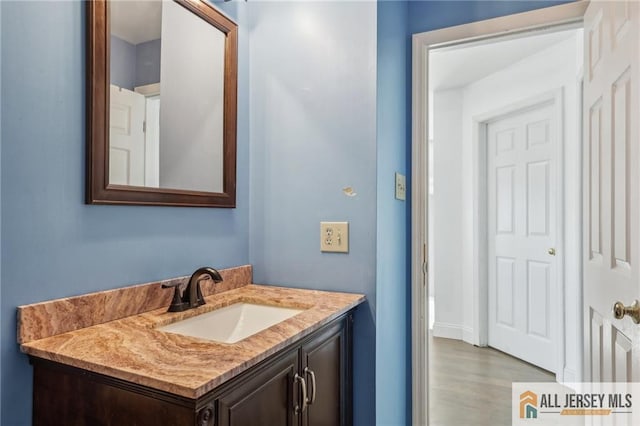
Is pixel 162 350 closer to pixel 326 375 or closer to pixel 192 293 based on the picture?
pixel 192 293

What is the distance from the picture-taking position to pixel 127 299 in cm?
118

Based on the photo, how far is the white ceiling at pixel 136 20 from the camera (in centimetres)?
116

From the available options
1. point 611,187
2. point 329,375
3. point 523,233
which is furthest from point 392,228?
point 523,233

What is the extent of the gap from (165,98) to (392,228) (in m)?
1.04

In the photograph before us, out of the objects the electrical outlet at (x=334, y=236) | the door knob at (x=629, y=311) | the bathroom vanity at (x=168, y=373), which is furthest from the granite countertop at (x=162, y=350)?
the door knob at (x=629, y=311)

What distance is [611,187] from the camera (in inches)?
50.8

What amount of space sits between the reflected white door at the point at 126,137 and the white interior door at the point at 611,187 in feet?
4.80

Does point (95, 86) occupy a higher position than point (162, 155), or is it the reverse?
point (95, 86)

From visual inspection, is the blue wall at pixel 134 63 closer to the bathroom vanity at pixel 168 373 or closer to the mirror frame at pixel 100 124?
the mirror frame at pixel 100 124

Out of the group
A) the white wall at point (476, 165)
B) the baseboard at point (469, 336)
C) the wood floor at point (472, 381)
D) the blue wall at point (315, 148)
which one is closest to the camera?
the blue wall at point (315, 148)

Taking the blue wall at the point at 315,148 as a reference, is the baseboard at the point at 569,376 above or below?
below

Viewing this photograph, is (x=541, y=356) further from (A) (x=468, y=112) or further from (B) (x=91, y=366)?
(B) (x=91, y=366)

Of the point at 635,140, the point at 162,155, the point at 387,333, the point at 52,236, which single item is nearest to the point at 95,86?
the point at 162,155

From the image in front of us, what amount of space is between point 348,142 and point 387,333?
0.81 meters
